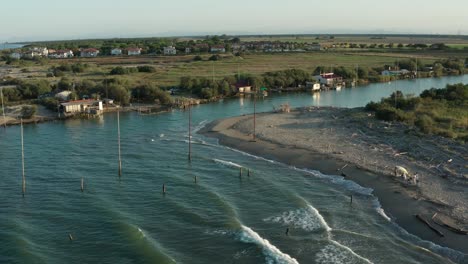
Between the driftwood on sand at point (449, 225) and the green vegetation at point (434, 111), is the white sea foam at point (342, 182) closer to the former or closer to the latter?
the driftwood on sand at point (449, 225)

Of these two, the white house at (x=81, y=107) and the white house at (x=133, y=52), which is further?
the white house at (x=133, y=52)

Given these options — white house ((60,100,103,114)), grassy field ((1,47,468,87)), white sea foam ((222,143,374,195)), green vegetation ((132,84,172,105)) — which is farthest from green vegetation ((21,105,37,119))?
white sea foam ((222,143,374,195))

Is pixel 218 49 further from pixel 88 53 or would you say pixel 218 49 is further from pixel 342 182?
pixel 342 182

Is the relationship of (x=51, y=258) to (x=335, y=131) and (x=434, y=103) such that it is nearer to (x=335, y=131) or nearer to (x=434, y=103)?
(x=335, y=131)

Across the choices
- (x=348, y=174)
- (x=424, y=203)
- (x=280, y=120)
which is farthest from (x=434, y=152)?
(x=280, y=120)

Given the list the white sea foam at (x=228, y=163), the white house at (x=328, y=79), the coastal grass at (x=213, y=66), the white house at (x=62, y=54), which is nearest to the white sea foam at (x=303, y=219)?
the white sea foam at (x=228, y=163)
